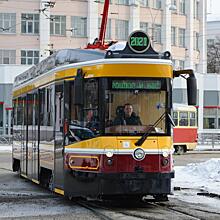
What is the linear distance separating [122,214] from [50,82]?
12.2ft

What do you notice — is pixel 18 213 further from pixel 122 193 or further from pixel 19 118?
pixel 19 118

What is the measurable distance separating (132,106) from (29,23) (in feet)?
144

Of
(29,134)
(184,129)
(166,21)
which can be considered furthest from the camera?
(166,21)

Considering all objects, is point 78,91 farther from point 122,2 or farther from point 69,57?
point 122,2

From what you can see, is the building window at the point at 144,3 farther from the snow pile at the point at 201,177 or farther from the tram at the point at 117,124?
the tram at the point at 117,124

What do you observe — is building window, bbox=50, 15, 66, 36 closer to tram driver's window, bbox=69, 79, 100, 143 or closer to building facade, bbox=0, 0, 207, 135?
building facade, bbox=0, 0, 207, 135

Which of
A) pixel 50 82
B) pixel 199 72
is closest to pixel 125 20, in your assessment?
pixel 199 72

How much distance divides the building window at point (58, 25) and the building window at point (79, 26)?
914 mm

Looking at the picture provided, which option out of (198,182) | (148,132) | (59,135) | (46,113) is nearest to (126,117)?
(148,132)

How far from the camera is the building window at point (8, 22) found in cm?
5478

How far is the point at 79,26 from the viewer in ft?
186

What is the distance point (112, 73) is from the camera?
1233cm

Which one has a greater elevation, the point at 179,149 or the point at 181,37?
the point at 181,37

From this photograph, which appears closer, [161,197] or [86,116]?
[86,116]
